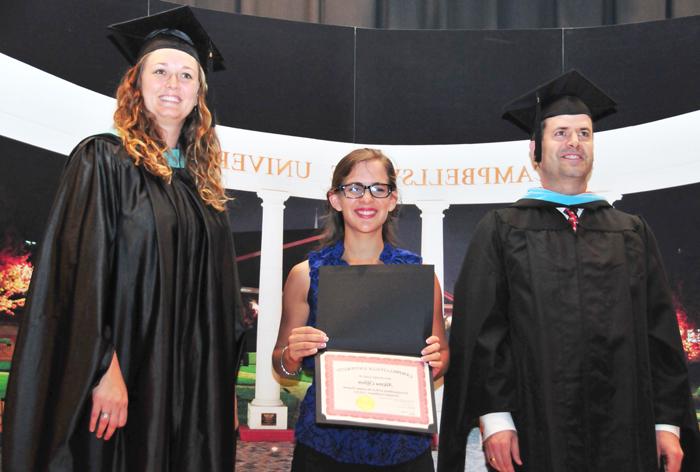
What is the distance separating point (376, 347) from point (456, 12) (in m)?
3.85

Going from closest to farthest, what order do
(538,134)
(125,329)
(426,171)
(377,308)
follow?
1. (125,329)
2. (377,308)
3. (538,134)
4. (426,171)

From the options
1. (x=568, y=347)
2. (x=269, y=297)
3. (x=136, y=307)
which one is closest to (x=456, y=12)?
(x=269, y=297)

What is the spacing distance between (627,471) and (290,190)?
8.79ft

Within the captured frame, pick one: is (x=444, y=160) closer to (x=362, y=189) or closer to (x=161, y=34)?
(x=362, y=189)

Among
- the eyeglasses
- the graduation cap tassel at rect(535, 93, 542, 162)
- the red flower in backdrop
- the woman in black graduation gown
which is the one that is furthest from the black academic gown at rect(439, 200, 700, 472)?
the red flower in backdrop

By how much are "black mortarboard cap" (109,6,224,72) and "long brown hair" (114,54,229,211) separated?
8 cm

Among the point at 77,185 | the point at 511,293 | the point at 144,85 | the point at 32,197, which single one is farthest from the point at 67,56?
the point at 511,293

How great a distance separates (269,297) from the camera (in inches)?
173

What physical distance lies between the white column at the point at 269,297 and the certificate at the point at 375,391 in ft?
6.85

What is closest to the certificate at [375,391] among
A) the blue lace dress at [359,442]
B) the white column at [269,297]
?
the blue lace dress at [359,442]

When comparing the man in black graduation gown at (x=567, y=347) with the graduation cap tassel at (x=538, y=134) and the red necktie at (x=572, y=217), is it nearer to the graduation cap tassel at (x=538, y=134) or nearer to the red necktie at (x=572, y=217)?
the red necktie at (x=572, y=217)

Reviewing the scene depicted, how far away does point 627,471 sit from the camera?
2.42 m

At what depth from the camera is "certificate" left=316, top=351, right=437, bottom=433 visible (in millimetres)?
2191

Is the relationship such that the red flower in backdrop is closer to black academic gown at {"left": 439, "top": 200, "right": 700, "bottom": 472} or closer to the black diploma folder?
the black diploma folder
